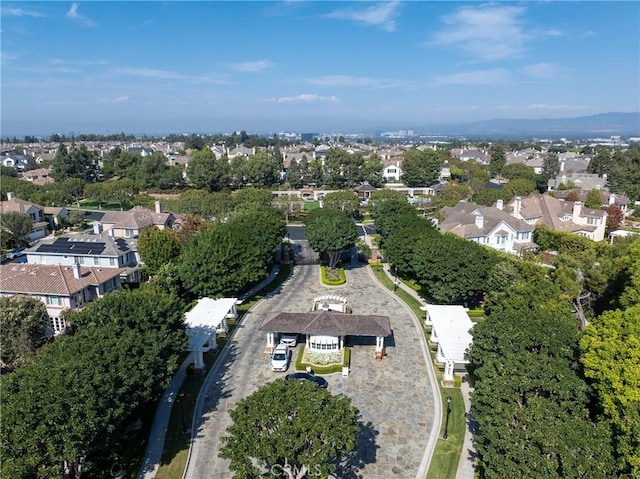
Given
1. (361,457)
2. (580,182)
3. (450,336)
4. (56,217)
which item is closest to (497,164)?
(580,182)

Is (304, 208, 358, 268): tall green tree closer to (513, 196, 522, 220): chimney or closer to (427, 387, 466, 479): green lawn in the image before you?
(427, 387, 466, 479): green lawn

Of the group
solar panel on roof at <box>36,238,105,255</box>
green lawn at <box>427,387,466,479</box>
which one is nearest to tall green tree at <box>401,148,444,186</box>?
solar panel on roof at <box>36,238,105,255</box>

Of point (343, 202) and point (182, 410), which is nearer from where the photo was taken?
point (182, 410)

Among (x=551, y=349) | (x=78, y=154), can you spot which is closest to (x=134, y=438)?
(x=551, y=349)

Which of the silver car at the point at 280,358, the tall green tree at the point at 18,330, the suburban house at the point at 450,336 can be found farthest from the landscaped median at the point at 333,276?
the tall green tree at the point at 18,330

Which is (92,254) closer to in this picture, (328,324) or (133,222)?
(133,222)

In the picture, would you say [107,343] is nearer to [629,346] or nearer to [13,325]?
[13,325]
